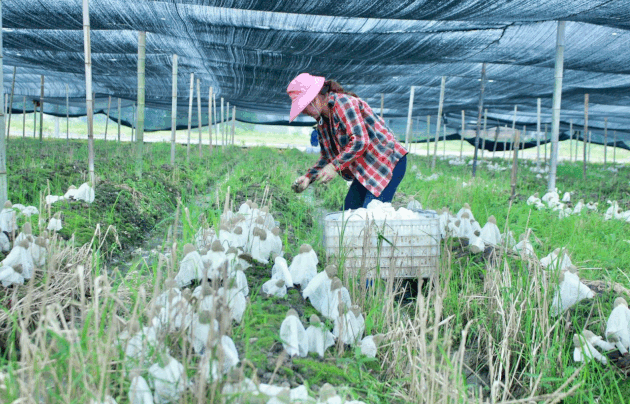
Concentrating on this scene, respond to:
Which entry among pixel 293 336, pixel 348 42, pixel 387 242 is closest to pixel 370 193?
pixel 387 242

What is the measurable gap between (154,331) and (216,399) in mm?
238

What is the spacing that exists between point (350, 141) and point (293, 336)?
52.5 inches

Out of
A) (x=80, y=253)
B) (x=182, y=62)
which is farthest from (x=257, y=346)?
(x=182, y=62)

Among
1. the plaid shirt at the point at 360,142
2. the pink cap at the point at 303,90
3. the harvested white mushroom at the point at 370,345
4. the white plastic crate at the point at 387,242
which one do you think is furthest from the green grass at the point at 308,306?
the pink cap at the point at 303,90

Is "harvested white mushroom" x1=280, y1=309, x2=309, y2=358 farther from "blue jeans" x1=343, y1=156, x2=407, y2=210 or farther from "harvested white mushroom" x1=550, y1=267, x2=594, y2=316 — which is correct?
"blue jeans" x1=343, y1=156, x2=407, y2=210

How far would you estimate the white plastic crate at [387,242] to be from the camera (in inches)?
82.3

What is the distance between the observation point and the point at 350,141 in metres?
2.44

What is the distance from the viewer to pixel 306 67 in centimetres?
713

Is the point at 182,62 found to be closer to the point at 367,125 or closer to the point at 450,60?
the point at 450,60

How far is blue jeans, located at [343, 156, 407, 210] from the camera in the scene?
2637mm

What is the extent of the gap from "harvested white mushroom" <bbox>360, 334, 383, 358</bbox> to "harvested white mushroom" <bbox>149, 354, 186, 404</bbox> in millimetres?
557

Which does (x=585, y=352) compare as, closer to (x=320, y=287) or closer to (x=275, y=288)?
(x=320, y=287)

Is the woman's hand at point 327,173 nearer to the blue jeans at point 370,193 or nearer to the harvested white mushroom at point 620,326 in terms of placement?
the blue jeans at point 370,193

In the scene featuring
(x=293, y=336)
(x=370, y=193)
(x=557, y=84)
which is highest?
(x=557, y=84)
